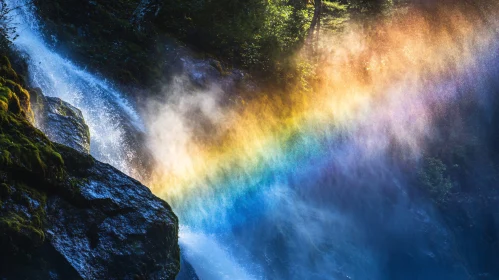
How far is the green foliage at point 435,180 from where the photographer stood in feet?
87.4

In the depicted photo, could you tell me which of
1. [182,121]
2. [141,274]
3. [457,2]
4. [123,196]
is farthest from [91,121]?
[457,2]

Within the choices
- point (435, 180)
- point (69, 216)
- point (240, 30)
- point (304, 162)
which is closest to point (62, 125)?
point (69, 216)

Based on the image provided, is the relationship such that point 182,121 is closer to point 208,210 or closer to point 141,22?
point 208,210

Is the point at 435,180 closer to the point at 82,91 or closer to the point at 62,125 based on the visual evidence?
the point at 82,91

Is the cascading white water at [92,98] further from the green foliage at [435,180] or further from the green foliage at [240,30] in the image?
the green foliage at [435,180]

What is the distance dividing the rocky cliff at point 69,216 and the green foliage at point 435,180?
23.2 metres

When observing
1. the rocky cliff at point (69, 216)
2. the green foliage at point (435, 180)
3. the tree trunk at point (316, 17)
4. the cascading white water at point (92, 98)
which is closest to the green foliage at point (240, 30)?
the tree trunk at point (316, 17)

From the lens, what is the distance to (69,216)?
5.46 meters

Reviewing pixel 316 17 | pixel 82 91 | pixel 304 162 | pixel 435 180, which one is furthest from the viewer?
pixel 435 180

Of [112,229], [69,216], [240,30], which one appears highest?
[240,30]

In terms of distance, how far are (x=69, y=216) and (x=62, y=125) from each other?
3376 millimetres

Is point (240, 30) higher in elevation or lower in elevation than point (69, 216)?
higher

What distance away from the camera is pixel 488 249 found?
27.4m

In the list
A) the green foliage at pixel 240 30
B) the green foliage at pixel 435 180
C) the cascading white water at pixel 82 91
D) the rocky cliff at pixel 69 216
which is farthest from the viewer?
the green foliage at pixel 435 180
